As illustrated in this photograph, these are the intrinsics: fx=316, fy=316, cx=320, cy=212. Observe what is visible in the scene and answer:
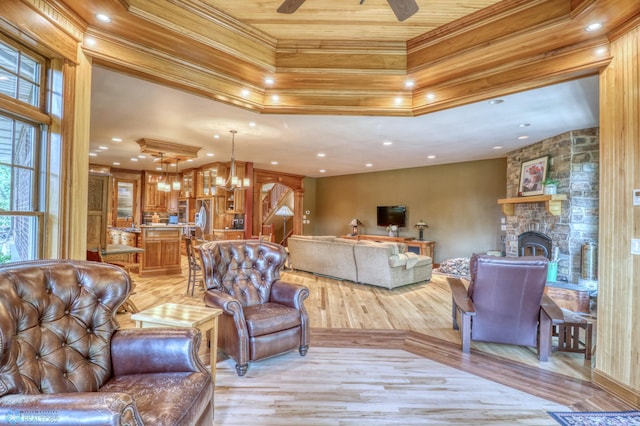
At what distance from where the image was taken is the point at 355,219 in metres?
10.3

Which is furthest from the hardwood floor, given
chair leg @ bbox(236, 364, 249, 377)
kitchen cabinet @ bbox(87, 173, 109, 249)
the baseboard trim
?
kitchen cabinet @ bbox(87, 173, 109, 249)

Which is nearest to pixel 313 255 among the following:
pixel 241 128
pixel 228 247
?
pixel 241 128

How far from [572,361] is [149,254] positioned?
6.83 metres

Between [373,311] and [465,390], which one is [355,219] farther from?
[465,390]

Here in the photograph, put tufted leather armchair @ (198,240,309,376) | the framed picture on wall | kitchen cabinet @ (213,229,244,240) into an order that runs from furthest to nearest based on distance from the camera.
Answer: kitchen cabinet @ (213,229,244,240)
the framed picture on wall
tufted leather armchair @ (198,240,309,376)

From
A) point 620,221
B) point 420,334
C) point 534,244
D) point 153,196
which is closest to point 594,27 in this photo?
point 620,221

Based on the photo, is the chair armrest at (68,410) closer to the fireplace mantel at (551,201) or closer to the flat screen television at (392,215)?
the fireplace mantel at (551,201)

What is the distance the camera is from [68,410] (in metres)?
1.04

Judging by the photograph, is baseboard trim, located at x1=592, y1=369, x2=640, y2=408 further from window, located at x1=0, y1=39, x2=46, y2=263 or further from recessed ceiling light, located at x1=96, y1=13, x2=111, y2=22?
recessed ceiling light, located at x1=96, y1=13, x2=111, y2=22

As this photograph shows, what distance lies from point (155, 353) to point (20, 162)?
5.69ft

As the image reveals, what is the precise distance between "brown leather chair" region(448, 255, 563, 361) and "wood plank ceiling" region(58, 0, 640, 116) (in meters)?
1.79

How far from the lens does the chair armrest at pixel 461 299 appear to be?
2998 mm

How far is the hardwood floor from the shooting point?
252cm

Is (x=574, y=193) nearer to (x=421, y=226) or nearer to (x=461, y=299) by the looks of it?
(x=461, y=299)
